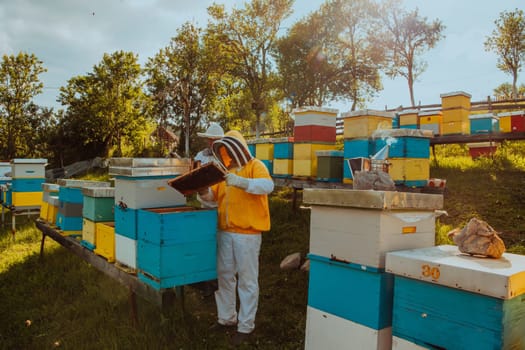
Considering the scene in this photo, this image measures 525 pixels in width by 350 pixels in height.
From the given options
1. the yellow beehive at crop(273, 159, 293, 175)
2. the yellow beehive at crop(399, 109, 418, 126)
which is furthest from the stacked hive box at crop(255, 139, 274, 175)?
the yellow beehive at crop(399, 109, 418, 126)

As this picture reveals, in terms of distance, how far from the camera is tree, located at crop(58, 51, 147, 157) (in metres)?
26.0

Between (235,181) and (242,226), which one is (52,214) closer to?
(242,226)

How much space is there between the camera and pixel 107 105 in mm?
26031

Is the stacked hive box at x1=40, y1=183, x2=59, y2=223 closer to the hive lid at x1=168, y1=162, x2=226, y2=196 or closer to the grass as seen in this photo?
the grass

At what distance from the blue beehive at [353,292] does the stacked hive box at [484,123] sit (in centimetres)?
797

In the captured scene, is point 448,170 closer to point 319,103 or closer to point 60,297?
point 60,297

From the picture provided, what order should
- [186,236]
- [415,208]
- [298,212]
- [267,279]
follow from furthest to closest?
[298,212]
[267,279]
[186,236]
[415,208]

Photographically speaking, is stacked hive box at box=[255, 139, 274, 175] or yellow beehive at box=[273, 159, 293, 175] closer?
yellow beehive at box=[273, 159, 293, 175]

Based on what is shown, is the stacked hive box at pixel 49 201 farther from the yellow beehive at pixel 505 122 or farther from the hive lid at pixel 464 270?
the yellow beehive at pixel 505 122

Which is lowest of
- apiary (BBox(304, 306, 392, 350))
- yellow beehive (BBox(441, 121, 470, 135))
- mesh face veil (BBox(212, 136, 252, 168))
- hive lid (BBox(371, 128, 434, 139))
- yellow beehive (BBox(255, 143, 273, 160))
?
apiary (BBox(304, 306, 392, 350))

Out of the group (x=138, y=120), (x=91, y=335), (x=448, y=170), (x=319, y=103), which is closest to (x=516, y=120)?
(x=448, y=170)

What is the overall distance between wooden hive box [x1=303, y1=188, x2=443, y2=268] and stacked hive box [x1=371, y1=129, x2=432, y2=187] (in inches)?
114

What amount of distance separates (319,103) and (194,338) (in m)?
19.2

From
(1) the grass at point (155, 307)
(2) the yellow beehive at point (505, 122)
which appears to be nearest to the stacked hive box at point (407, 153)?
(1) the grass at point (155, 307)
